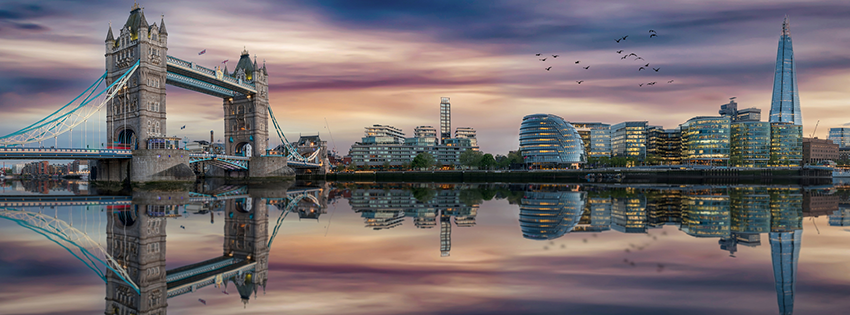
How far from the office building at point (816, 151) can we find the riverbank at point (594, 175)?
68760mm

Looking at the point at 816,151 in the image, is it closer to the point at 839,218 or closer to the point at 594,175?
the point at 594,175

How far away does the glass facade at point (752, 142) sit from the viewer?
163 meters

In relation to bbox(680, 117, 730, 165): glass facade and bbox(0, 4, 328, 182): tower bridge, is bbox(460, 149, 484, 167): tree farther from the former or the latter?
bbox(0, 4, 328, 182): tower bridge

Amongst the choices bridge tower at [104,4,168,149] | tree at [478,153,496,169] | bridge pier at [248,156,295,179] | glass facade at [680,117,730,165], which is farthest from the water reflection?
glass facade at [680,117,730,165]

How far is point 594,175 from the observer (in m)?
107

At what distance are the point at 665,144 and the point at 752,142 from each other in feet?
109

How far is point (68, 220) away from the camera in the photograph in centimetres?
1930

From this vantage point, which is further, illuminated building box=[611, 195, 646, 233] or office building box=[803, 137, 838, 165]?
office building box=[803, 137, 838, 165]

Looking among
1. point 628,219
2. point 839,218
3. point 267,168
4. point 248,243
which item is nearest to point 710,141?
point 267,168

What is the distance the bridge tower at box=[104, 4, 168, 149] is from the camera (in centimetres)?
5338

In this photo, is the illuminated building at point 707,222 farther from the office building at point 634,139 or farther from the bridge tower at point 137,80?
the office building at point 634,139

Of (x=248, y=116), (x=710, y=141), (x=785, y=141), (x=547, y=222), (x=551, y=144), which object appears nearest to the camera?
(x=547, y=222)

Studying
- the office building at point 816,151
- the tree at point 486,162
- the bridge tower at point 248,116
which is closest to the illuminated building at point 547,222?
the bridge tower at point 248,116

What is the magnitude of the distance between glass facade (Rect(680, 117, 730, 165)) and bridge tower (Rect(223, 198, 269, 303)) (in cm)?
18176
